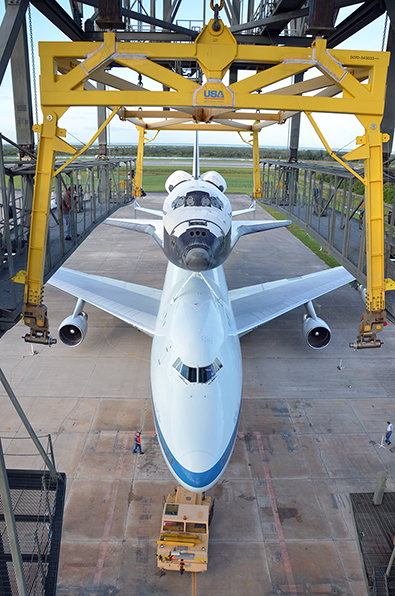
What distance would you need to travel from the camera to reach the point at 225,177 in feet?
400

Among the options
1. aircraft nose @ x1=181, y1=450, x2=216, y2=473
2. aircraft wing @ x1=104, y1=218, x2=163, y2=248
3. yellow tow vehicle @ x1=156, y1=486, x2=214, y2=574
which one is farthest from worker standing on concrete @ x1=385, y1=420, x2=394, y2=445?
aircraft wing @ x1=104, y1=218, x2=163, y2=248

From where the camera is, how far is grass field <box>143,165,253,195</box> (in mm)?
96938

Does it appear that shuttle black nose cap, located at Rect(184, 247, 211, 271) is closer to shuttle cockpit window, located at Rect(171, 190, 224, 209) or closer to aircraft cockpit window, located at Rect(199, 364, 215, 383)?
aircraft cockpit window, located at Rect(199, 364, 215, 383)

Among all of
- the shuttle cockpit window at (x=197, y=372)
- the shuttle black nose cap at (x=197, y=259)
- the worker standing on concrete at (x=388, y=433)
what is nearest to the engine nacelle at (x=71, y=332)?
the shuttle cockpit window at (x=197, y=372)

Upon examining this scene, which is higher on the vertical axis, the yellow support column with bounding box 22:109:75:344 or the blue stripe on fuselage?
the yellow support column with bounding box 22:109:75:344

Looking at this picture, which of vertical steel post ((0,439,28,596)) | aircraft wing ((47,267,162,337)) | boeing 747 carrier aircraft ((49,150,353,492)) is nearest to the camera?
vertical steel post ((0,439,28,596))

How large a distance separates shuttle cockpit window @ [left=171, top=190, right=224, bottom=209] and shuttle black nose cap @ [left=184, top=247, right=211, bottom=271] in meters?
3.37

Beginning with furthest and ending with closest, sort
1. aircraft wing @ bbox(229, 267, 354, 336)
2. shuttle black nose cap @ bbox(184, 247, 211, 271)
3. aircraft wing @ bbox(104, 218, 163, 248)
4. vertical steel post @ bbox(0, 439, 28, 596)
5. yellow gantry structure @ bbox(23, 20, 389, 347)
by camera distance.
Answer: aircraft wing @ bbox(104, 218, 163, 248), aircraft wing @ bbox(229, 267, 354, 336), shuttle black nose cap @ bbox(184, 247, 211, 271), yellow gantry structure @ bbox(23, 20, 389, 347), vertical steel post @ bbox(0, 439, 28, 596)

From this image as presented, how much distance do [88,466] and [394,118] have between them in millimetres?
17203

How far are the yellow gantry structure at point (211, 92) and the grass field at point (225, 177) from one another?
81571 mm

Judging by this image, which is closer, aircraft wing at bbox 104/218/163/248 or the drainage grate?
the drainage grate

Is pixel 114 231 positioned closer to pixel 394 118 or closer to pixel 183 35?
pixel 183 35

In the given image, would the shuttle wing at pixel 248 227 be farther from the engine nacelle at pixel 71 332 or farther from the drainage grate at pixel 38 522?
the drainage grate at pixel 38 522

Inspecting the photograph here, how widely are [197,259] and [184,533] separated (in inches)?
302
